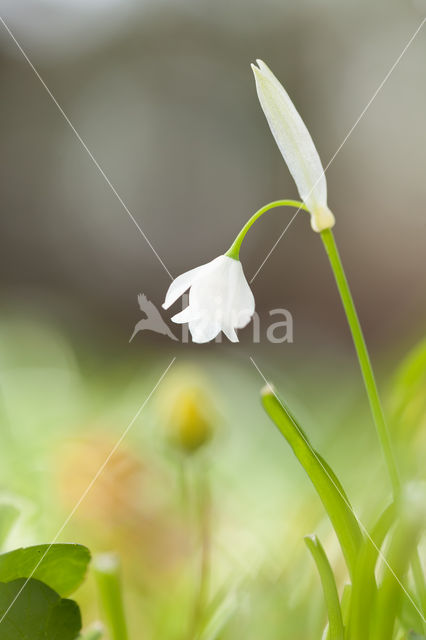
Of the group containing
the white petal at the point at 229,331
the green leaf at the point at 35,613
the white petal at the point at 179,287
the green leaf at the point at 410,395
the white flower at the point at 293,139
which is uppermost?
the white flower at the point at 293,139

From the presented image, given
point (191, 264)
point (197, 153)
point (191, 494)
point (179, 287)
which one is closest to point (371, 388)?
point (179, 287)

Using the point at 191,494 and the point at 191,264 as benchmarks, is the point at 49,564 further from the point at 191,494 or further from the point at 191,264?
the point at 191,264

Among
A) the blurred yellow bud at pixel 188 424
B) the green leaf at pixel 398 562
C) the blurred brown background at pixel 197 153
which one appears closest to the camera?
the green leaf at pixel 398 562

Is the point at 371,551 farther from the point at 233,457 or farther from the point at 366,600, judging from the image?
the point at 233,457

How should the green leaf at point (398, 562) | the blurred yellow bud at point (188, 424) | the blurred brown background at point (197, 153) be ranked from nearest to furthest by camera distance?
the green leaf at point (398, 562)
the blurred yellow bud at point (188, 424)
the blurred brown background at point (197, 153)

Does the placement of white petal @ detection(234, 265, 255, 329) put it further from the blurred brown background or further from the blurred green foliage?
the blurred brown background

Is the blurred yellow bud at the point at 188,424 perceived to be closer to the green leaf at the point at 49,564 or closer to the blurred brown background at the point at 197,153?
the green leaf at the point at 49,564

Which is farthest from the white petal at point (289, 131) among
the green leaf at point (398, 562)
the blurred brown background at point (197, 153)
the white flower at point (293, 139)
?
the blurred brown background at point (197, 153)
